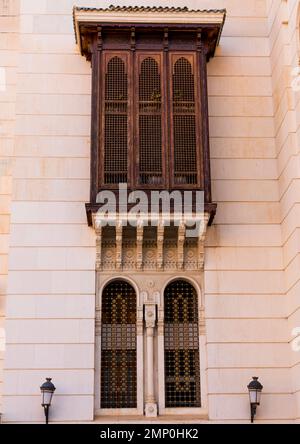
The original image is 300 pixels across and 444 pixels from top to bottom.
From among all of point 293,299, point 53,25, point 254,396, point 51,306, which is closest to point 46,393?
point 51,306

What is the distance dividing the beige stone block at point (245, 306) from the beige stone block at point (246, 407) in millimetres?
1633

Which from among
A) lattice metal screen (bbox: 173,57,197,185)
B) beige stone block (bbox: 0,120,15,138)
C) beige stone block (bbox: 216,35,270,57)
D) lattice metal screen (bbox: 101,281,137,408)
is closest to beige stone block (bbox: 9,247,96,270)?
lattice metal screen (bbox: 101,281,137,408)

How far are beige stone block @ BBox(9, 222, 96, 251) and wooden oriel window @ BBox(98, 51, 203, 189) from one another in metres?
1.22

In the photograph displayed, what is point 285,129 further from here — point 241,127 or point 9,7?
point 9,7

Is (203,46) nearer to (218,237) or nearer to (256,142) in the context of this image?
(256,142)

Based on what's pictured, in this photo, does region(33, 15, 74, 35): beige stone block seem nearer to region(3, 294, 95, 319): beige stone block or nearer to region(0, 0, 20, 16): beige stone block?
region(0, 0, 20, 16): beige stone block

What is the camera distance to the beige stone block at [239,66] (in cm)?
1758

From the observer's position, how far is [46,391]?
14.6 metres

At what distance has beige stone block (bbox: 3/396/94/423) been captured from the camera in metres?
14.9

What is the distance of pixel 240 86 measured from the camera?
17469 mm

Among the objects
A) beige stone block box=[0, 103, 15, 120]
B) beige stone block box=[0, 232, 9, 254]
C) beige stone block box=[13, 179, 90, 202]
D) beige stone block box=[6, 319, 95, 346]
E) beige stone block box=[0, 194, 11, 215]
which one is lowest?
beige stone block box=[6, 319, 95, 346]

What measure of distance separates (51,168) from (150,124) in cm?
236

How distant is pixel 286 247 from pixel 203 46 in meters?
4.85

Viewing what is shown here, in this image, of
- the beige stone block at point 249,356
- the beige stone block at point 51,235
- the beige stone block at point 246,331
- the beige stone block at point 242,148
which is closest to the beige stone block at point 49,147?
the beige stone block at point 51,235
